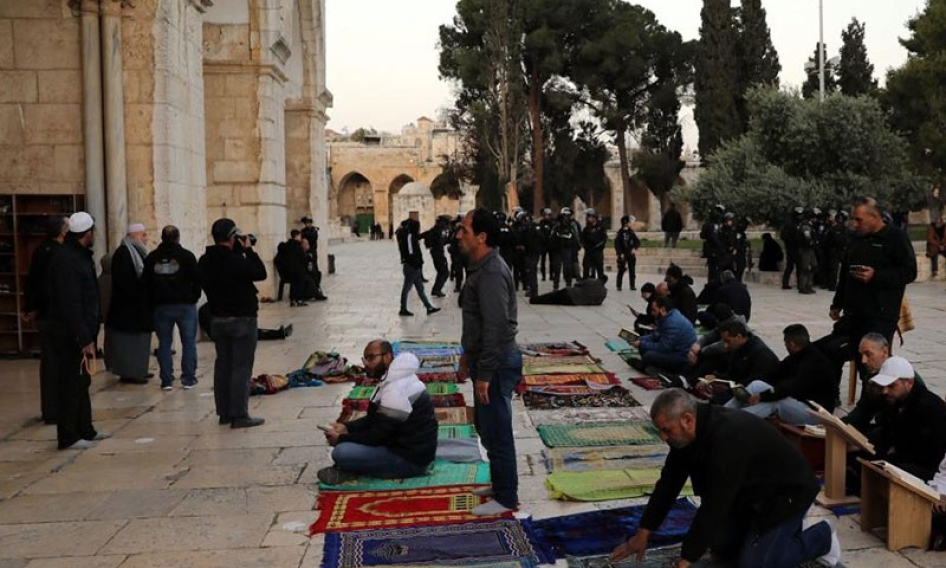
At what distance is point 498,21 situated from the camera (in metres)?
33.3

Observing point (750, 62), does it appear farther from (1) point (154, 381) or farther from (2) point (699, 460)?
(2) point (699, 460)

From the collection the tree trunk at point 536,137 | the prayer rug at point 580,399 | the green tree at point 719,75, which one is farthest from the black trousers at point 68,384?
the tree trunk at point 536,137

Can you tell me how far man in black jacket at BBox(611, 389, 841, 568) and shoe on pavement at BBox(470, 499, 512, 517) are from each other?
3.41 ft

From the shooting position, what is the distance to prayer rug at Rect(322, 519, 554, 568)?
3.90 metres

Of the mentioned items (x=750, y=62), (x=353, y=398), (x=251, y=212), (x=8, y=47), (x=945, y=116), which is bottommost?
(x=353, y=398)

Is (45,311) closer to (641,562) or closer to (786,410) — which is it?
(641,562)

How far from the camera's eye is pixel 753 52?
32781 millimetres

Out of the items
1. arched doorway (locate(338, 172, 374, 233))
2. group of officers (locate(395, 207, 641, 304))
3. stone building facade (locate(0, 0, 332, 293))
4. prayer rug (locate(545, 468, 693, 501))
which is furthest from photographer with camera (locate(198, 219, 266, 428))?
arched doorway (locate(338, 172, 374, 233))

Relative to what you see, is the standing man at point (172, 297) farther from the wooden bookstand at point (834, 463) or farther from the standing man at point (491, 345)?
the wooden bookstand at point (834, 463)

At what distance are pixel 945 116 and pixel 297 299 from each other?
22.3 meters

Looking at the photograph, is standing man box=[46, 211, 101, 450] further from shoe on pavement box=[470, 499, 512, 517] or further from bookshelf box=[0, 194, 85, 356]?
bookshelf box=[0, 194, 85, 356]

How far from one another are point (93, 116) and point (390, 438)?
5733mm

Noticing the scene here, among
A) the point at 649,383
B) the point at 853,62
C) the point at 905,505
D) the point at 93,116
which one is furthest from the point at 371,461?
the point at 853,62

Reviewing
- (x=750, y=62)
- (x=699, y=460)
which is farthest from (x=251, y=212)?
(x=750, y=62)
